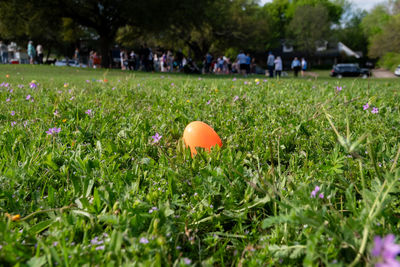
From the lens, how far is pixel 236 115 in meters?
3.21

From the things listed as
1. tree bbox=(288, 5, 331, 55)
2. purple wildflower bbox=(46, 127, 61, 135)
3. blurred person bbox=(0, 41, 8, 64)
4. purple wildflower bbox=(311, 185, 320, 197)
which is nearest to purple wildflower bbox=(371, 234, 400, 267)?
purple wildflower bbox=(311, 185, 320, 197)

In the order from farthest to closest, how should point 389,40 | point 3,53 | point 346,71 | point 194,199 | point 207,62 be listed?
1. point 389,40
2. point 346,71
3. point 207,62
4. point 3,53
5. point 194,199

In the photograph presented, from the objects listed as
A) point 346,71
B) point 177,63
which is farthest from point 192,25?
point 346,71

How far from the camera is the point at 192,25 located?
3206 centimetres

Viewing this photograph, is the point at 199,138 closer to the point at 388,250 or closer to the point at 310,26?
the point at 388,250

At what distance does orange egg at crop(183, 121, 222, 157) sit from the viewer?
219 centimetres

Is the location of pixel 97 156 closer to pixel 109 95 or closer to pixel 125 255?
pixel 125 255

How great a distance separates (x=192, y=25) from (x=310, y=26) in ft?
118

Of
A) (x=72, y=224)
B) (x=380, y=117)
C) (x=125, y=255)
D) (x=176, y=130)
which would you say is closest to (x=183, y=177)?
(x=72, y=224)

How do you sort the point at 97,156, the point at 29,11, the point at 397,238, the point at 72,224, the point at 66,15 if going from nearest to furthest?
the point at 397,238 < the point at 72,224 < the point at 97,156 < the point at 29,11 < the point at 66,15

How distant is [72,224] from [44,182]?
23.8 inches

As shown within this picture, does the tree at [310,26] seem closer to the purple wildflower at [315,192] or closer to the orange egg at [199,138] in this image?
the orange egg at [199,138]

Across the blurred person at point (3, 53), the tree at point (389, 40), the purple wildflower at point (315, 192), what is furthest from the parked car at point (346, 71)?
the purple wildflower at point (315, 192)

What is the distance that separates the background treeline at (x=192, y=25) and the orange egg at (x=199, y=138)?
23838mm
